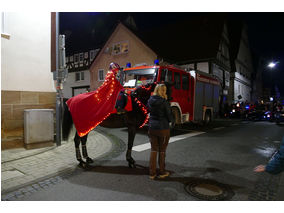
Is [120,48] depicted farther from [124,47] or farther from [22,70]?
[22,70]

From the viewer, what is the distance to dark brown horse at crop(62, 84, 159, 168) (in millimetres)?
4285

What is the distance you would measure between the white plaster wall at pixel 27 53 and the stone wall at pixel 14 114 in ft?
0.73

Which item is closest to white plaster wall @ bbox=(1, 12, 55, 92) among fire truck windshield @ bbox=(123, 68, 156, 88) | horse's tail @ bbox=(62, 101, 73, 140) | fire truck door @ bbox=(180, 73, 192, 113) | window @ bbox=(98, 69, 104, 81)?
horse's tail @ bbox=(62, 101, 73, 140)

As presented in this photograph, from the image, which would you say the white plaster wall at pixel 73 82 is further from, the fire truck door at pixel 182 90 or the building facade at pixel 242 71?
the fire truck door at pixel 182 90

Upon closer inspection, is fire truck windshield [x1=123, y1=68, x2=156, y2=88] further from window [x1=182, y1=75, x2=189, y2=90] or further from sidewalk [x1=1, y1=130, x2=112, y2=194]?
sidewalk [x1=1, y1=130, x2=112, y2=194]

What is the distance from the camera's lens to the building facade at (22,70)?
5625 millimetres

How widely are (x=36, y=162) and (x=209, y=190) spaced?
3.85 m

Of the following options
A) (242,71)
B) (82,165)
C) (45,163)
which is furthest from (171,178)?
(242,71)

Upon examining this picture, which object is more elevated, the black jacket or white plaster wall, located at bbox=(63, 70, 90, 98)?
white plaster wall, located at bbox=(63, 70, 90, 98)

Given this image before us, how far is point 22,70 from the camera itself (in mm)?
6012

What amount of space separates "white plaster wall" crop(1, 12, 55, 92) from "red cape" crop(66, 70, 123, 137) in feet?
9.46

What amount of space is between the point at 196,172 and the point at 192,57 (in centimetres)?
1931

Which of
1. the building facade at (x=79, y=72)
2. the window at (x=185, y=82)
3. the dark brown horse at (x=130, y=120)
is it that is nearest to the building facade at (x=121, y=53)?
the building facade at (x=79, y=72)

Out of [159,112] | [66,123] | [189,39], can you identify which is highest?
[189,39]
